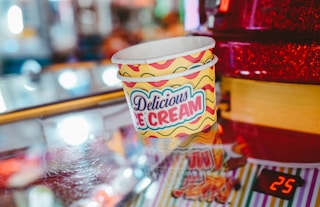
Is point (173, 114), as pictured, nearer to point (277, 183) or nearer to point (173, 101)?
point (173, 101)

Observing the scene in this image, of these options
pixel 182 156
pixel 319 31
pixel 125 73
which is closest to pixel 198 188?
pixel 182 156

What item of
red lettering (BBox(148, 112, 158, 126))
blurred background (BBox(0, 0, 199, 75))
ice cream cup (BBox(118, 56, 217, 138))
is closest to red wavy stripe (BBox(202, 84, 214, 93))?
ice cream cup (BBox(118, 56, 217, 138))

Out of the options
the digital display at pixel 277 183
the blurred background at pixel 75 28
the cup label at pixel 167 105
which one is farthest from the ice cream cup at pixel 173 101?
the blurred background at pixel 75 28

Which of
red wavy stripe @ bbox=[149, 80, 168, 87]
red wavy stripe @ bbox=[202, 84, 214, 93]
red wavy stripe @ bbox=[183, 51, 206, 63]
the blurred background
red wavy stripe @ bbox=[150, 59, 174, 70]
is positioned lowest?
the blurred background

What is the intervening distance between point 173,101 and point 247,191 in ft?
0.68

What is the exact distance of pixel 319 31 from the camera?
800 millimetres

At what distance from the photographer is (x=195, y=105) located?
0.76m

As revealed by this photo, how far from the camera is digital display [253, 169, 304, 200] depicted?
2.15ft

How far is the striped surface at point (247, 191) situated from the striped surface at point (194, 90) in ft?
0.23

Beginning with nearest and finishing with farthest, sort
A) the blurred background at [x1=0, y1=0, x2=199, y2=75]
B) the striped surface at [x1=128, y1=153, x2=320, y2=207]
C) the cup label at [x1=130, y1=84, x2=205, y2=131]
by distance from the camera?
the striped surface at [x1=128, y1=153, x2=320, y2=207], the cup label at [x1=130, y1=84, x2=205, y2=131], the blurred background at [x1=0, y1=0, x2=199, y2=75]

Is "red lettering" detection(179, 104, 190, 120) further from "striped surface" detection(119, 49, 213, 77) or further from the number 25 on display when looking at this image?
the number 25 on display

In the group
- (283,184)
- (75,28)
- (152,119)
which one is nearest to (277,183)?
(283,184)

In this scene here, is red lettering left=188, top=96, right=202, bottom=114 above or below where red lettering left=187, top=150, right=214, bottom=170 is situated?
above

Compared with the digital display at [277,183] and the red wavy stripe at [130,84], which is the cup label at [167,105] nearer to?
the red wavy stripe at [130,84]
